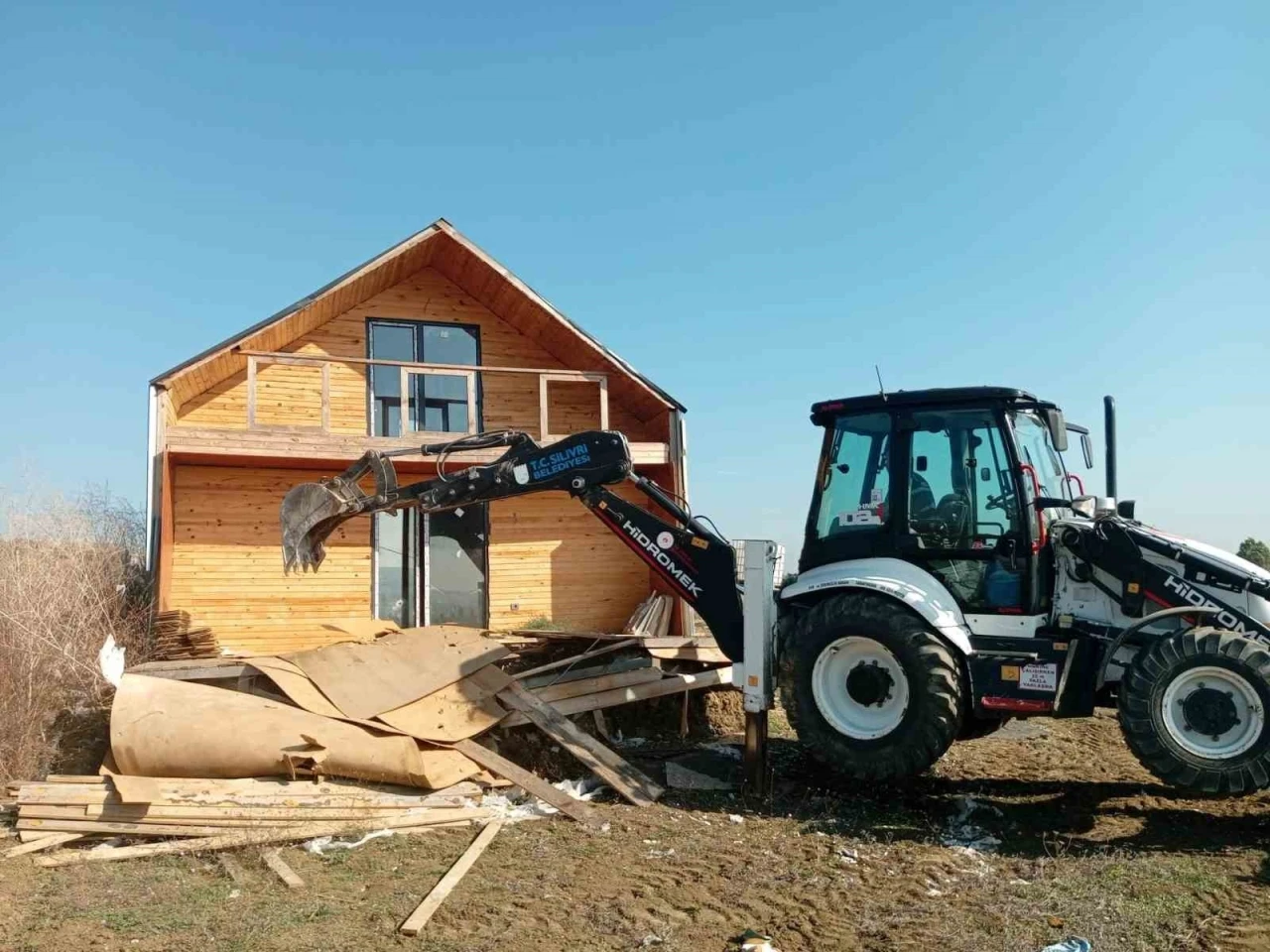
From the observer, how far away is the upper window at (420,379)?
13930 millimetres

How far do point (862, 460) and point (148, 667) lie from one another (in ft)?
22.0

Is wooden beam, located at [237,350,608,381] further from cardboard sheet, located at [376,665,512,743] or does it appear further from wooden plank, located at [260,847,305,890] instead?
wooden plank, located at [260,847,305,890]

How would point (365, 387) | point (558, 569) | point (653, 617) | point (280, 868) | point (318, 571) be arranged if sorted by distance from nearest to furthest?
1. point (280, 868)
2. point (318, 571)
3. point (653, 617)
4. point (365, 387)
5. point (558, 569)

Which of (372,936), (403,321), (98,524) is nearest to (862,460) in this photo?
(372,936)

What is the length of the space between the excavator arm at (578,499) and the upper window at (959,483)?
1.63 m

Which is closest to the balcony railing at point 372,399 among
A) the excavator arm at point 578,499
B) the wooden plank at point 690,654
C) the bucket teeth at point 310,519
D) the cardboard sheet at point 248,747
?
the bucket teeth at point 310,519

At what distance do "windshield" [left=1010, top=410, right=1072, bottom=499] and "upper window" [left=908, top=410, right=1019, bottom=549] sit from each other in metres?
0.18

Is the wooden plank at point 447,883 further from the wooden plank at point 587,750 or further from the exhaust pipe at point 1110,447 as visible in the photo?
the exhaust pipe at point 1110,447

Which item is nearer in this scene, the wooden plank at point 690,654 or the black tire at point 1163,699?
the black tire at point 1163,699

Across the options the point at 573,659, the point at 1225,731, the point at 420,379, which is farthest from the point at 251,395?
the point at 1225,731

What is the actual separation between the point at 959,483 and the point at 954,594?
0.83 m

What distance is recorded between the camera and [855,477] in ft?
25.3

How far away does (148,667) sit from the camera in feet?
29.1

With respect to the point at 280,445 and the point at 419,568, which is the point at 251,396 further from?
the point at 419,568
